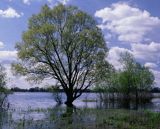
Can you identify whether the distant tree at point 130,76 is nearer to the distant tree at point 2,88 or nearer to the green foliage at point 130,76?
the green foliage at point 130,76

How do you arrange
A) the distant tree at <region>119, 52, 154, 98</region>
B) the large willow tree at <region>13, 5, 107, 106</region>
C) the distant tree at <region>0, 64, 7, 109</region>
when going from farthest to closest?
the distant tree at <region>119, 52, 154, 98</region> → the large willow tree at <region>13, 5, 107, 106</region> → the distant tree at <region>0, 64, 7, 109</region>

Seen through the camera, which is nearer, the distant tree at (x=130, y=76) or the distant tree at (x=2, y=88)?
the distant tree at (x=2, y=88)

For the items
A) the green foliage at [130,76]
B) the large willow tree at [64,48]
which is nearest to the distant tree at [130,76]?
the green foliage at [130,76]

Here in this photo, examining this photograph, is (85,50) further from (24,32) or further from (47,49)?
(24,32)

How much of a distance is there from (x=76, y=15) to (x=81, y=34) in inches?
108

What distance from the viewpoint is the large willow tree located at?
50.6 m

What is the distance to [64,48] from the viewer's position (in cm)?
5069

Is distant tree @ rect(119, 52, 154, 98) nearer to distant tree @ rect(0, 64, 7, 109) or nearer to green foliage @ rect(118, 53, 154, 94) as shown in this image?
green foliage @ rect(118, 53, 154, 94)

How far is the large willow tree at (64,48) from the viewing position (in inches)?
1992

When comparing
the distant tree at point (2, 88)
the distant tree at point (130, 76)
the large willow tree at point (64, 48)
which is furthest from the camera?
the distant tree at point (130, 76)

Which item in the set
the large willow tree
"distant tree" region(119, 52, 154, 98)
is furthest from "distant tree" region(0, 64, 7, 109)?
"distant tree" region(119, 52, 154, 98)

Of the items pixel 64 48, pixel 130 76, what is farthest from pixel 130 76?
pixel 64 48

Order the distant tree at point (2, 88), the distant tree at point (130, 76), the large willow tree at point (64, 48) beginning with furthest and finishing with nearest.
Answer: the distant tree at point (130, 76) < the large willow tree at point (64, 48) < the distant tree at point (2, 88)

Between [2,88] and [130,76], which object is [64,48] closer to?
[2,88]
